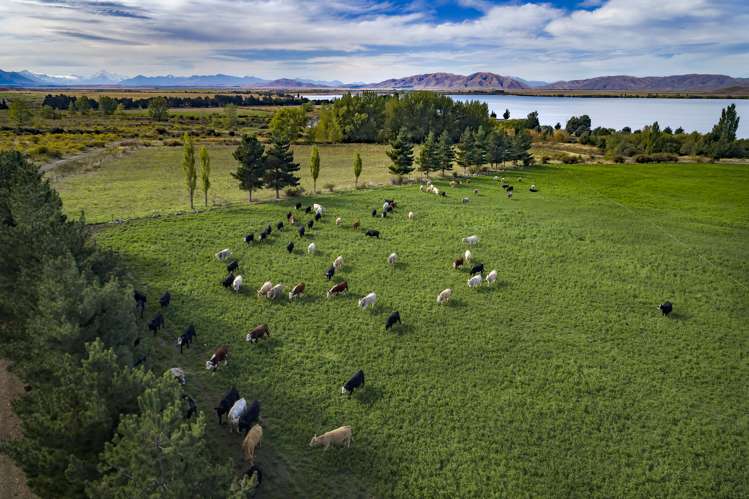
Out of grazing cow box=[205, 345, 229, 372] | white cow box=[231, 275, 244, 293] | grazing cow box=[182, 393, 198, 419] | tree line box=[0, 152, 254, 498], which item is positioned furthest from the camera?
white cow box=[231, 275, 244, 293]

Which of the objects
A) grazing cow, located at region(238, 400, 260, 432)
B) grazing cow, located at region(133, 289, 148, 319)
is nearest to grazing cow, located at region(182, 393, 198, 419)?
grazing cow, located at region(238, 400, 260, 432)

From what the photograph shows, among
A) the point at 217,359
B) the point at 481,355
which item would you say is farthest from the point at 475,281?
the point at 217,359

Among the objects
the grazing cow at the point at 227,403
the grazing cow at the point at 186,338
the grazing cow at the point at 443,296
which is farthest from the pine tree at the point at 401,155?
the grazing cow at the point at 227,403

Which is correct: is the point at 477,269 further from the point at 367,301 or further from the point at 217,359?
the point at 217,359

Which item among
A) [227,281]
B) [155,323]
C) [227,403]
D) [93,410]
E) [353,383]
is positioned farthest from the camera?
[227,281]

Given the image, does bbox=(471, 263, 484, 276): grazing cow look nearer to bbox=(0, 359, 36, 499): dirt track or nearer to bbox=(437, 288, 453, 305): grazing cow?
bbox=(437, 288, 453, 305): grazing cow

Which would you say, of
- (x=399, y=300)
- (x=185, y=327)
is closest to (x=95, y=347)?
(x=185, y=327)
